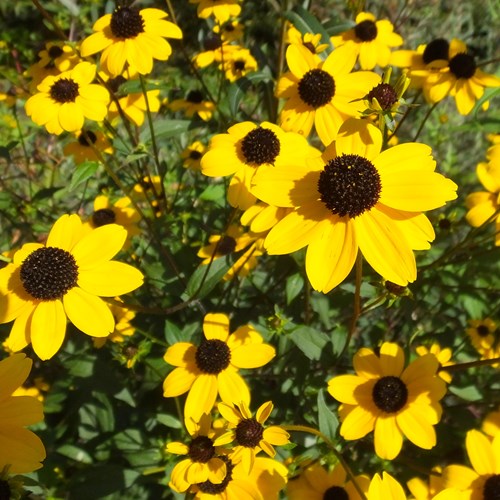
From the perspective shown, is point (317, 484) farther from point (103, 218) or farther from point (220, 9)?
point (220, 9)

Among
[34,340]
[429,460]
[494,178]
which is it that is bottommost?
[429,460]

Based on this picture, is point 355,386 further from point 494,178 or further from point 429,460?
point 494,178

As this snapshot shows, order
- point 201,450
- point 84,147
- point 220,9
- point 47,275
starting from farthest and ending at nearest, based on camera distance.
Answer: point 84,147 < point 220,9 < point 201,450 < point 47,275

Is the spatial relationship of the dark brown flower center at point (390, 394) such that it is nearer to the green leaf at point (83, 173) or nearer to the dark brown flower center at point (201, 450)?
the dark brown flower center at point (201, 450)

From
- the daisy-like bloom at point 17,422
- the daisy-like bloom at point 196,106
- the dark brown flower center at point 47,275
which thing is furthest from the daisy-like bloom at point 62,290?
the daisy-like bloom at point 196,106

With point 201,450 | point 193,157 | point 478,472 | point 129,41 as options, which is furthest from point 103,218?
point 478,472

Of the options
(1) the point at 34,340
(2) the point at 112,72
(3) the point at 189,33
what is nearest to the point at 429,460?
(1) the point at 34,340

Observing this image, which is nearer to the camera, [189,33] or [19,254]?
[19,254]
